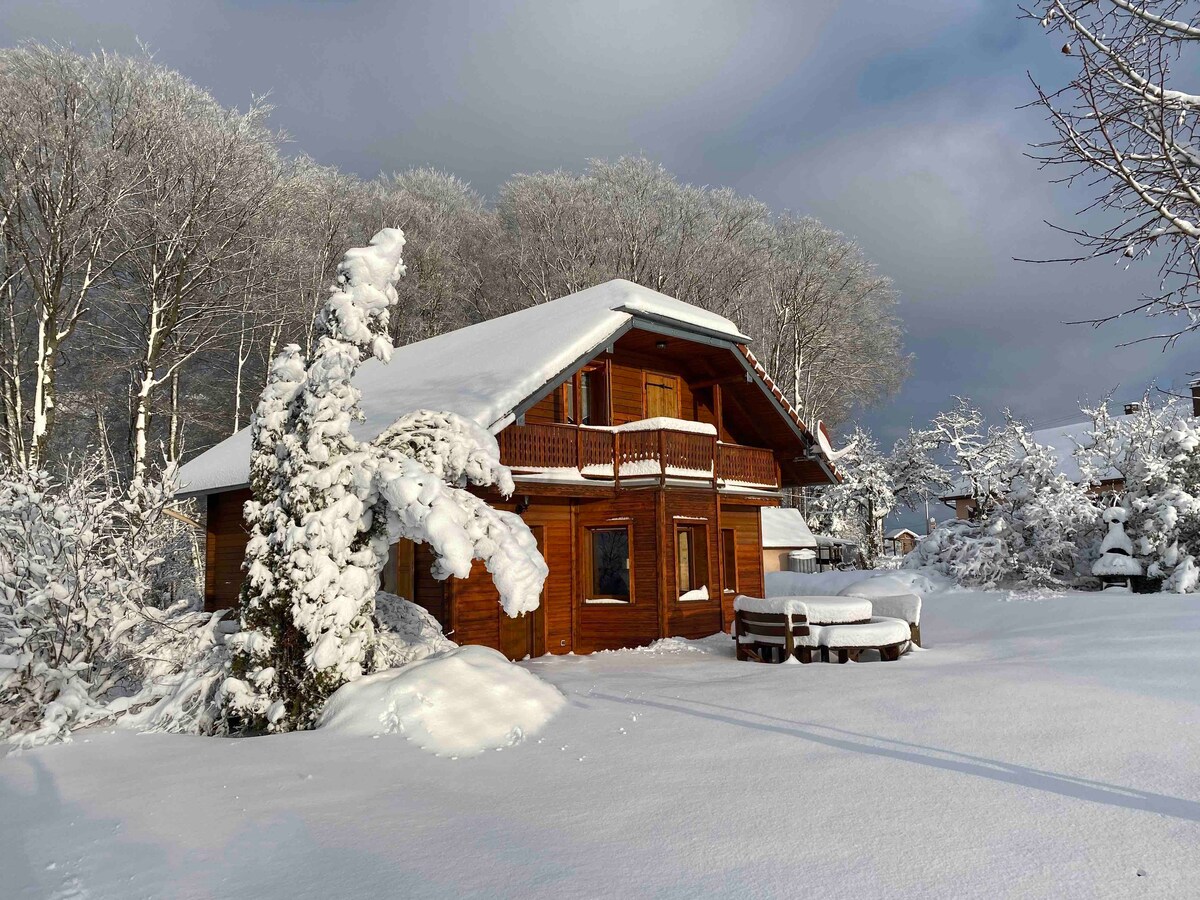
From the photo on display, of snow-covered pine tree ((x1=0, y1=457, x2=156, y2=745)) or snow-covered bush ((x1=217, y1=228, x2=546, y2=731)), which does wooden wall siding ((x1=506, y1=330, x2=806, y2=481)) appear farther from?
snow-covered pine tree ((x1=0, y1=457, x2=156, y2=745))

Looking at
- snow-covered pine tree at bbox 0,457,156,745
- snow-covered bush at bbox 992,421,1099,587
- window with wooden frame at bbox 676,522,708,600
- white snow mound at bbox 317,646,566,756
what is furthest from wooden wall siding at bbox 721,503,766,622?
snow-covered pine tree at bbox 0,457,156,745

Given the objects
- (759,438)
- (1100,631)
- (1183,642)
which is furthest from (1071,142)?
(759,438)

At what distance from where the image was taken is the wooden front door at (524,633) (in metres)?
13.6

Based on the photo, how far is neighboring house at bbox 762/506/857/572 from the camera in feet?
106

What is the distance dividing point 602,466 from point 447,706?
25.9ft

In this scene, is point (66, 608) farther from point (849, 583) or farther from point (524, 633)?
point (849, 583)

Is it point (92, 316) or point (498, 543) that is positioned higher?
point (92, 316)

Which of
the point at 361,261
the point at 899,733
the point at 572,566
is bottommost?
the point at 899,733

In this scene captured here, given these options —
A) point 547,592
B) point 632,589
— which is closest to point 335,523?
point 547,592

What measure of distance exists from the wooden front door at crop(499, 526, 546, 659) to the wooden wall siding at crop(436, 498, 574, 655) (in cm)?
2

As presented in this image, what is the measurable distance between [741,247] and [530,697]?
31.1 meters

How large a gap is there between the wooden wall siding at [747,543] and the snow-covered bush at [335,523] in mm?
10302

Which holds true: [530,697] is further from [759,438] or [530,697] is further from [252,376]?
[252,376]

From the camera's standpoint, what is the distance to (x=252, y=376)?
93.1ft
